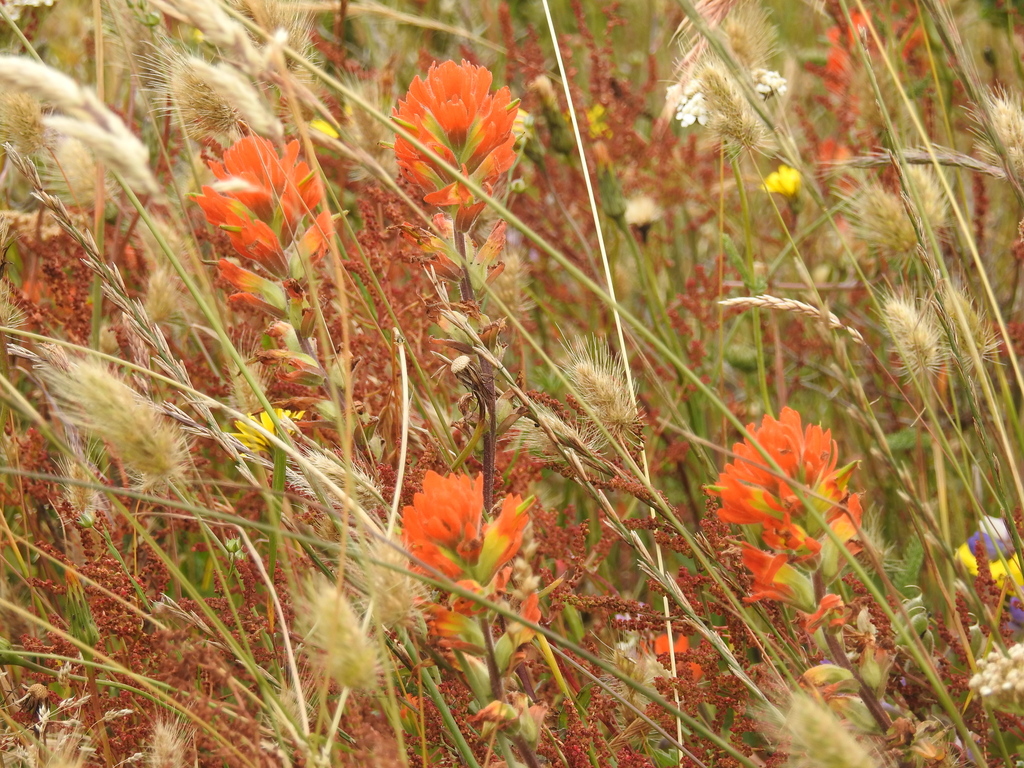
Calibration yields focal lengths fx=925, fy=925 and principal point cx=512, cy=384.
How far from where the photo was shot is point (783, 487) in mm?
810

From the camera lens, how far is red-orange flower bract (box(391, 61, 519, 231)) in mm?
896

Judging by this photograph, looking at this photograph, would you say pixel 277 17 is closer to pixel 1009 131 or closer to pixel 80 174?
pixel 80 174

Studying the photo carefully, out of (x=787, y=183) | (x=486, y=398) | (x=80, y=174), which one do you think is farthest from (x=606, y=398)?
(x=787, y=183)

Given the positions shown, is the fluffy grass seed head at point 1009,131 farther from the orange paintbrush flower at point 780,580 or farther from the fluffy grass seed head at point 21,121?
the fluffy grass seed head at point 21,121

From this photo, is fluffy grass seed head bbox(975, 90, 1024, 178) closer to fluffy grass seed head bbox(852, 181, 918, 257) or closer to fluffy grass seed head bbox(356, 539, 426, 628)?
fluffy grass seed head bbox(852, 181, 918, 257)

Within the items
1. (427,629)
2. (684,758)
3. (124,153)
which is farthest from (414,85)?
(684,758)

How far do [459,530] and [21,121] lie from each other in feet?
2.54

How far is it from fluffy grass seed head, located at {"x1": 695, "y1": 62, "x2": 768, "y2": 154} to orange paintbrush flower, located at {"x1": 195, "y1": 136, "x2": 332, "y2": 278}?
18.4 inches

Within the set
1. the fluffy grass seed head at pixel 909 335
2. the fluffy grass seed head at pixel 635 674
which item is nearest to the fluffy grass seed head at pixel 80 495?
the fluffy grass seed head at pixel 635 674

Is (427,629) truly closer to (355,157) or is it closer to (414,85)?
(355,157)

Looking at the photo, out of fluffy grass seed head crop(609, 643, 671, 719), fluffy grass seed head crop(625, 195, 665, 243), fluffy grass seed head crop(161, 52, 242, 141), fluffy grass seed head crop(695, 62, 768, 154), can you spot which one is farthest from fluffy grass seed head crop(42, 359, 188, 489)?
fluffy grass seed head crop(625, 195, 665, 243)

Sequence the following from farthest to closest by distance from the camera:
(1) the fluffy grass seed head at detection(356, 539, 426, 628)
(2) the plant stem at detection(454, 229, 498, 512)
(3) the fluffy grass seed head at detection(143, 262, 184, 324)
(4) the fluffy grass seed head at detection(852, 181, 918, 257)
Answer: (3) the fluffy grass seed head at detection(143, 262, 184, 324), (4) the fluffy grass seed head at detection(852, 181, 918, 257), (2) the plant stem at detection(454, 229, 498, 512), (1) the fluffy grass seed head at detection(356, 539, 426, 628)

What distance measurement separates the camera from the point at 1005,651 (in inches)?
37.0

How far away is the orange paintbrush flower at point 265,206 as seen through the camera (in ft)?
3.01
